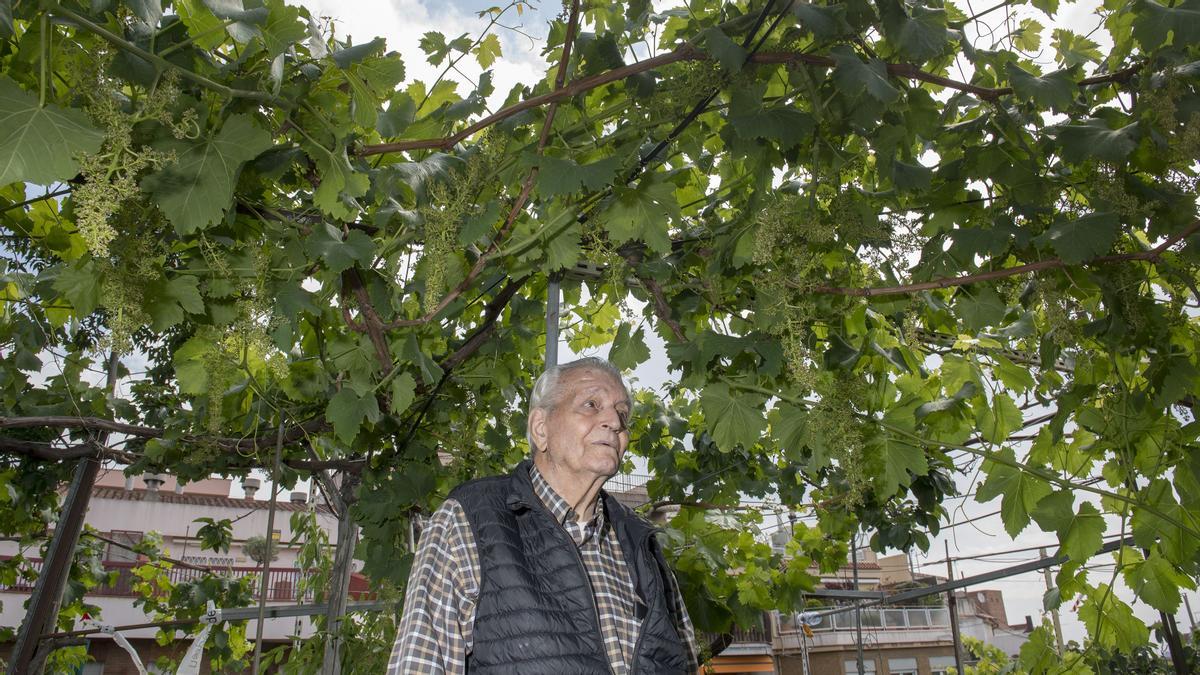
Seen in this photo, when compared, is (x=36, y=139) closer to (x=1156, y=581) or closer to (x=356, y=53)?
(x=356, y=53)

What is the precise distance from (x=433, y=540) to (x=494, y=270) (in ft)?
2.67

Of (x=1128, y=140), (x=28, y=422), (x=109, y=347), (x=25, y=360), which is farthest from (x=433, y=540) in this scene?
(x=25, y=360)

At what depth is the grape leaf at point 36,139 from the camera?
108cm

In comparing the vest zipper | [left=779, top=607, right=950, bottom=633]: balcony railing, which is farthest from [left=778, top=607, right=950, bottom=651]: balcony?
the vest zipper

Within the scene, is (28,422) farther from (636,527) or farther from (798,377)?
(798,377)

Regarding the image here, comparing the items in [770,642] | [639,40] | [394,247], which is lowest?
[770,642]

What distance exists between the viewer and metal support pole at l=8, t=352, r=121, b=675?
4.06 m

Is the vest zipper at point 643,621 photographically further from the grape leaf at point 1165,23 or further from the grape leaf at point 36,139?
the grape leaf at point 1165,23

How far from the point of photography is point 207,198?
148 cm

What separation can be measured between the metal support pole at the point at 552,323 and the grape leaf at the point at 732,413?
0.51m

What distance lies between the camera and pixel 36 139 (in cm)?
110

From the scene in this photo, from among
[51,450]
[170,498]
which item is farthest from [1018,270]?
[170,498]

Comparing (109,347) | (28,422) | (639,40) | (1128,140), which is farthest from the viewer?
(28,422)

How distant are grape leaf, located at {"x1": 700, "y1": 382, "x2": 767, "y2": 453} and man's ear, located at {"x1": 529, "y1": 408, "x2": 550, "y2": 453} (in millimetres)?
606
